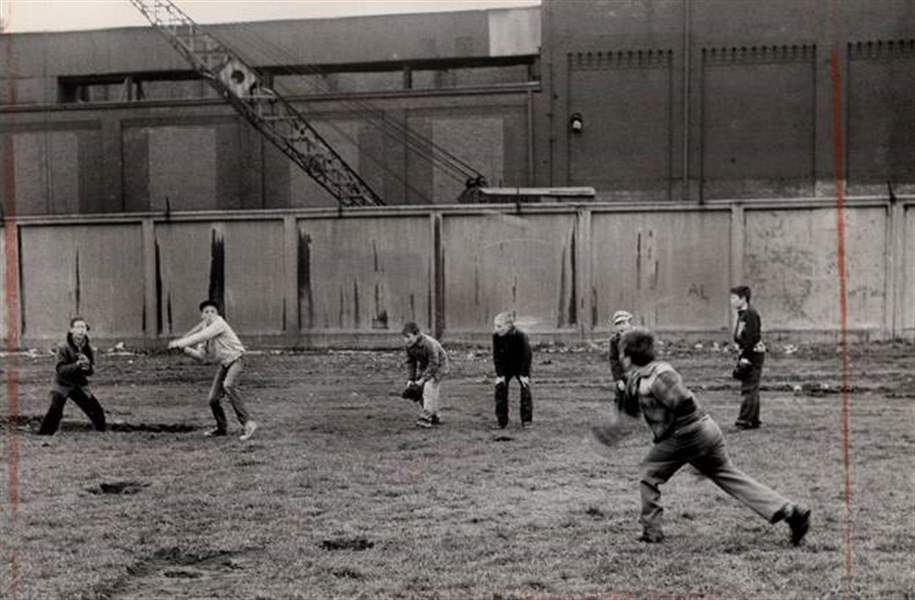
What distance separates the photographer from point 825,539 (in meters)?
6.99

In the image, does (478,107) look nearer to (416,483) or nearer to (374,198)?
(374,198)

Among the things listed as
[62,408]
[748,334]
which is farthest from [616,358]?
[62,408]

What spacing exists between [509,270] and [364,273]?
10.1 ft

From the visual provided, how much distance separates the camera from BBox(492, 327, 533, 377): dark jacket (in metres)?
11.8

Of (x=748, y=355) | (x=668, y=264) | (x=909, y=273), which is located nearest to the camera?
(x=748, y=355)

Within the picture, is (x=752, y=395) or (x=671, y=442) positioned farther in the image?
(x=752, y=395)

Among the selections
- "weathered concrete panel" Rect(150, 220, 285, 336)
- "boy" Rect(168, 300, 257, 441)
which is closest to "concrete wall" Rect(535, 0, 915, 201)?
"weathered concrete panel" Rect(150, 220, 285, 336)

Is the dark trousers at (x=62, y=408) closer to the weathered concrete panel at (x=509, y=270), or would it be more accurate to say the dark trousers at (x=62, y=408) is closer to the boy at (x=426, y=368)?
the boy at (x=426, y=368)

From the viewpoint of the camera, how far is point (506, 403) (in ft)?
39.1

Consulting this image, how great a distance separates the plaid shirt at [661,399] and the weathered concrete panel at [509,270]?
14152 mm

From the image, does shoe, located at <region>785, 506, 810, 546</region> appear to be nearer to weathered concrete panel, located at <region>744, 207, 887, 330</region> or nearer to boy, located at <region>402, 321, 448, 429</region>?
boy, located at <region>402, 321, 448, 429</region>

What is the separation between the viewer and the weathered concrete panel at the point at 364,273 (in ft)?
70.9

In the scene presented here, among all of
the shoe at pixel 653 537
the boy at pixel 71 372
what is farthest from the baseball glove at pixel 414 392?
the shoe at pixel 653 537

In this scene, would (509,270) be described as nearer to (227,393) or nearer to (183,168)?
(227,393)
